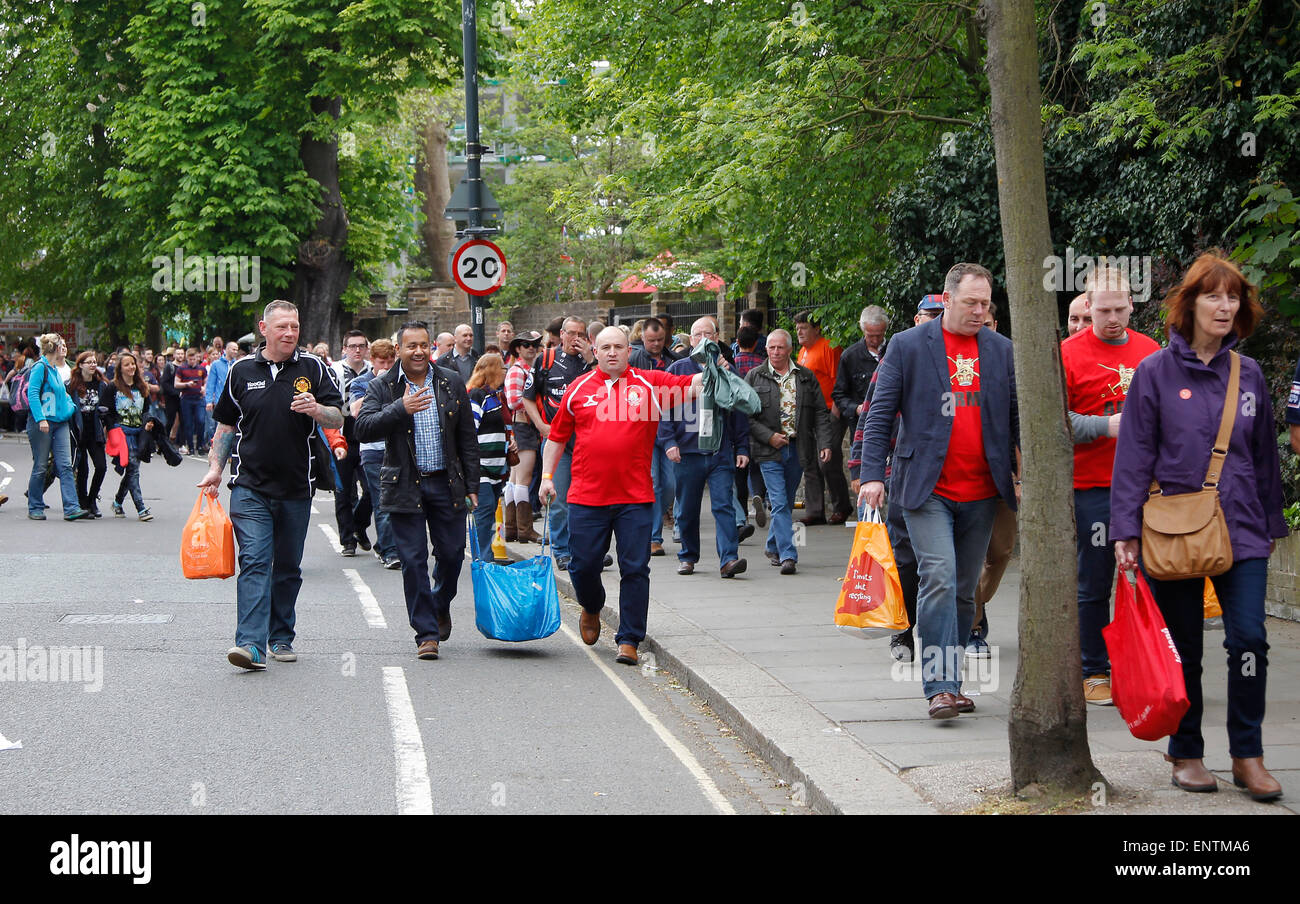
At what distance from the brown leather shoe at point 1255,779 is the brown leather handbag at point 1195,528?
2.20ft

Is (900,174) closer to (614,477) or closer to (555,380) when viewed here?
(555,380)

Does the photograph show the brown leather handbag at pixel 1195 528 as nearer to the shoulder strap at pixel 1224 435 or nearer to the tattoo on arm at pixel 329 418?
the shoulder strap at pixel 1224 435

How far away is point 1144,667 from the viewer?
17.4ft

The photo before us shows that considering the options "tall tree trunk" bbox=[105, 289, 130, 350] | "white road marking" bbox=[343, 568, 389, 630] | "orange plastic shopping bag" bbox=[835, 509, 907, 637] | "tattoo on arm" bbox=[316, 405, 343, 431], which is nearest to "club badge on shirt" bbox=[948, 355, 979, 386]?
"orange plastic shopping bag" bbox=[835, 509, 907, 637]

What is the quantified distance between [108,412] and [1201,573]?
1425 cm

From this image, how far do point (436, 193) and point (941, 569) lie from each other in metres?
43.1

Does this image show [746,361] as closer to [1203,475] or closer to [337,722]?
[337,722]

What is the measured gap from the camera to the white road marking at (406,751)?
5.69 metres

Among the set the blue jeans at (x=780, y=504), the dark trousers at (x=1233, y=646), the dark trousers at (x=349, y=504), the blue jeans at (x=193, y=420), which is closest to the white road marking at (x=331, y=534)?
the dark trousers at (x=349, y=504)

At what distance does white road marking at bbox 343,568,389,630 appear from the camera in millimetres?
10211

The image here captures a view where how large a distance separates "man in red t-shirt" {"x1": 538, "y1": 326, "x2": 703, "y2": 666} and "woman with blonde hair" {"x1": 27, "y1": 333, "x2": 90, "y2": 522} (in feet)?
31.6

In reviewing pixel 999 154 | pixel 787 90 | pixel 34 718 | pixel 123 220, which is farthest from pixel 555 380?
pixel 123 220

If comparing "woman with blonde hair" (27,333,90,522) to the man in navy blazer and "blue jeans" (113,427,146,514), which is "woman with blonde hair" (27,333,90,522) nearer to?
"blue jeans" (113,427,146,514)

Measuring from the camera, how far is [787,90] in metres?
12.1
